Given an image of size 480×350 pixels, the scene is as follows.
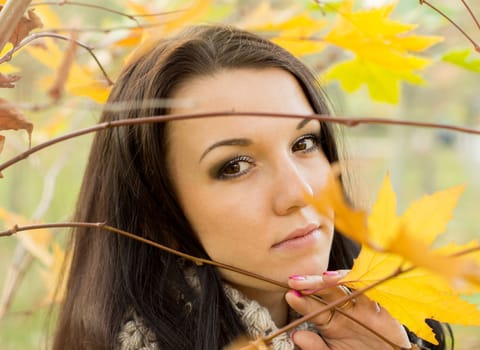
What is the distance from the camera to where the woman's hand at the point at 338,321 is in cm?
74

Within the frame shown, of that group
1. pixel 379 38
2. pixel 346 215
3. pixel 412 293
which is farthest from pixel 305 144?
pixel 346 215

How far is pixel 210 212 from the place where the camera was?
2.85 ft

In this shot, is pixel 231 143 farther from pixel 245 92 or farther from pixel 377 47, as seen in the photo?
pixel 377 47

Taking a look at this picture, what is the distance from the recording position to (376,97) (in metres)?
0.96

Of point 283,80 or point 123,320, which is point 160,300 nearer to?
point 123,320

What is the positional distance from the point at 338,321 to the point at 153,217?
1.00 ft

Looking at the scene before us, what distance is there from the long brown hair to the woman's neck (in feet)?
0.21

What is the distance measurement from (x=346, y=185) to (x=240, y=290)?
1.15ft

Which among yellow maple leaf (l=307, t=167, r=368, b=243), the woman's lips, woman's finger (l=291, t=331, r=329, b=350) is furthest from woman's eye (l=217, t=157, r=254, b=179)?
yellow maple leaf (l=307, t=167, r=368, b=243)

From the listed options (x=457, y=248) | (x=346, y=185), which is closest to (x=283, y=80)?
(x=346, y=185)

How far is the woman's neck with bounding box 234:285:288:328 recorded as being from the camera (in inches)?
39.0

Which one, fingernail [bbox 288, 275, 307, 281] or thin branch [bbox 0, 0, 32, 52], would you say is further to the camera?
fingernail [bbox 288, 275, 307, 281]

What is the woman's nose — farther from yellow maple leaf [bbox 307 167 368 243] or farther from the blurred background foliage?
yellow maple leaf [bbox 307 167 368 243]

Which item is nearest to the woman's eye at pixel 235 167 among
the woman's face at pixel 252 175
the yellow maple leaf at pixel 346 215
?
the woman's face at pixel 252 175
